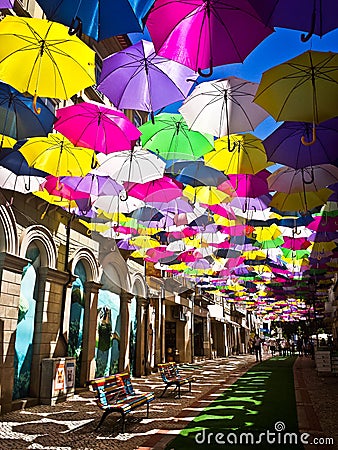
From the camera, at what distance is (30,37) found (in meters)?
5.15

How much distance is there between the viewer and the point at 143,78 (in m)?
5.94

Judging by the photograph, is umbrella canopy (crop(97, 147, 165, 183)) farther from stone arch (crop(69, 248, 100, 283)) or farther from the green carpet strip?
stone arch (crop(69, 248, 100, 283))

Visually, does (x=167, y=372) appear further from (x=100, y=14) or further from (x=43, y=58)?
(x=100, y=14)

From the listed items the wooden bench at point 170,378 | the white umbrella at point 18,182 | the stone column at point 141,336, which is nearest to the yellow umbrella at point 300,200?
the white umbrella at point 18,182

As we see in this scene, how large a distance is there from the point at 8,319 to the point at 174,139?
6.12 meters

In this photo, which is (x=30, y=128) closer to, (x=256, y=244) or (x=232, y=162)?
(x=232, y=162)

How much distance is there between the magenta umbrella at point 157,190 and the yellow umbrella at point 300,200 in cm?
223

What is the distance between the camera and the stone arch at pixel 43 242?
1100 cm

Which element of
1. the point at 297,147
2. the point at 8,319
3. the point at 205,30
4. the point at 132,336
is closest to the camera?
the point at 205,30

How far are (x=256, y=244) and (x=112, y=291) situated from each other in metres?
6.28

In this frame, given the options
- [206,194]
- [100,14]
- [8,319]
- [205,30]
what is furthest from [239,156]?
[8,319]

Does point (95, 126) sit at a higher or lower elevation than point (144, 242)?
higher

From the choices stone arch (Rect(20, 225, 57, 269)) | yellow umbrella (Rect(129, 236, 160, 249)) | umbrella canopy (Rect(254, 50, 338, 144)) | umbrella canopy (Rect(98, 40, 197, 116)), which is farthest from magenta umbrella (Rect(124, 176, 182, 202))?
yellow umbrella (Rect(129, 236, 160, 249))

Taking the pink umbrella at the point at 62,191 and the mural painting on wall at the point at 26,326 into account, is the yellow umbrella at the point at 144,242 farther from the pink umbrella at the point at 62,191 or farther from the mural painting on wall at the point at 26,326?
the pink umbrella at the point at 62,191
